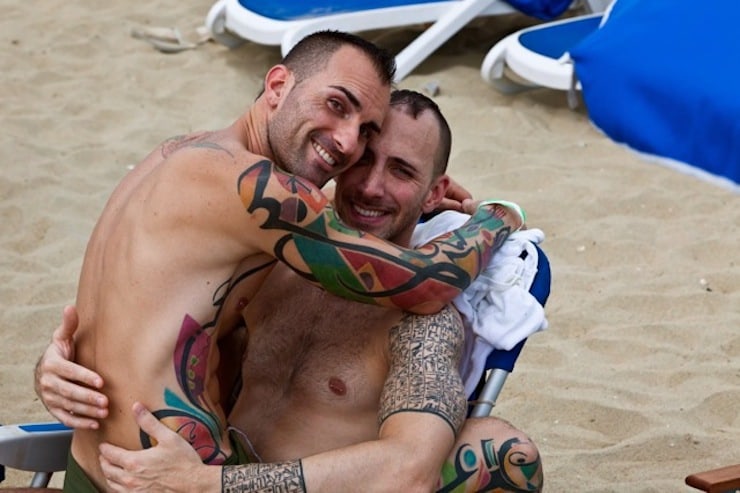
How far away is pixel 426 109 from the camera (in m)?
3.30

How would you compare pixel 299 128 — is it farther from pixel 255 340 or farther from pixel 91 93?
pixel 91 93

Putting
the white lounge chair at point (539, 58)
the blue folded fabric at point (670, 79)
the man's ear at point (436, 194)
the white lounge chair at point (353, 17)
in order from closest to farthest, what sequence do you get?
the man's ear at point (436, 194)
the blue folded fabric at point (670, 79)
the white lounge chair at point (539, 58)
the white lounge chair at point (353, 17)

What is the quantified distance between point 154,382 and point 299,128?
686 millimetres

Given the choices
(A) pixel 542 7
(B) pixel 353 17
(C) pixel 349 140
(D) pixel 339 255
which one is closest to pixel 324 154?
(C) pixel 349 140

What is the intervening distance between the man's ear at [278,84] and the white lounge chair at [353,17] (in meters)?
3.49

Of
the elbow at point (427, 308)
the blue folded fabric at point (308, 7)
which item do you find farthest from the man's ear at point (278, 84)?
the blue folded fabric at point (308, 7)

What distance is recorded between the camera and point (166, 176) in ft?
9.34

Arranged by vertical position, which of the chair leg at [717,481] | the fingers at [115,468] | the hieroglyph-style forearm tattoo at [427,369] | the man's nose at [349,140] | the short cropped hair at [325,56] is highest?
the short cropped hair at [325,56]

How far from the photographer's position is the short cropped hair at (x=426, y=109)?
10.8ft

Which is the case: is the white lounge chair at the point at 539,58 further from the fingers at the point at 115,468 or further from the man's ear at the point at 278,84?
the fingers at the point at 115,468

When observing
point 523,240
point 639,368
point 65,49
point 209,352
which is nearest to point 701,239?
point 639,368

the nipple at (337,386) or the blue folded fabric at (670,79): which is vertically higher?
the nipple at (337,386)

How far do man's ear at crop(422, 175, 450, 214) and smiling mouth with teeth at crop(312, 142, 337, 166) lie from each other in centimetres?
40

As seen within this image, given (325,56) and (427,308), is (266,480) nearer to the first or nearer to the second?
(427,308)
